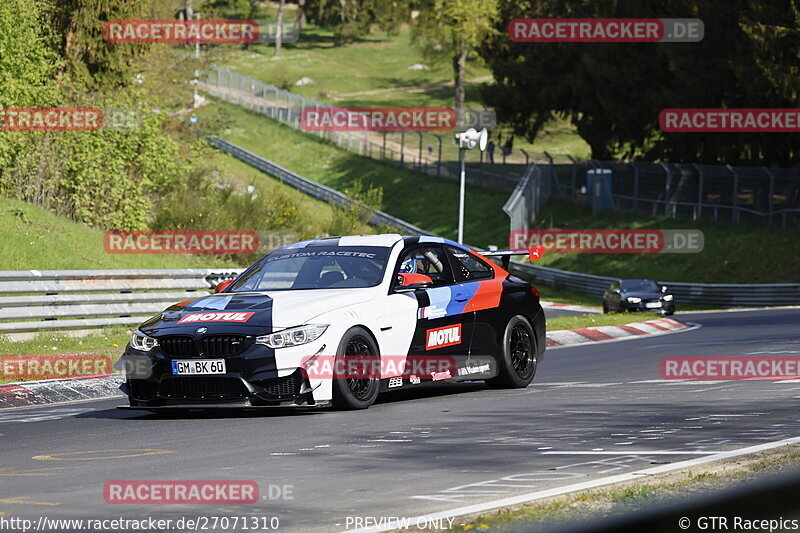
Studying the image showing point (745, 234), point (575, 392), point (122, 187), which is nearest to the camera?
point (575, 392)

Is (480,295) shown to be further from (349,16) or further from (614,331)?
(349,16)

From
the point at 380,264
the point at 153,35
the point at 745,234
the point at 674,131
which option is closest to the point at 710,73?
the point at 674,131

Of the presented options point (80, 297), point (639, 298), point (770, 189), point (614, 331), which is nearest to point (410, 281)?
point (80, 297)

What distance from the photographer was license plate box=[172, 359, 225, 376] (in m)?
10.7

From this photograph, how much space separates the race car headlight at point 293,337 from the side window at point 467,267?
2.46m

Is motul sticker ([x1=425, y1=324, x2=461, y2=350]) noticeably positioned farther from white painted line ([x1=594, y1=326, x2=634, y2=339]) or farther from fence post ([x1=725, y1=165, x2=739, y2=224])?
fence post ([x1=725, y1=165, x2=739, y2=224])

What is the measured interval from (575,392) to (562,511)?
6959 mm

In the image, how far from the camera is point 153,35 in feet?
117

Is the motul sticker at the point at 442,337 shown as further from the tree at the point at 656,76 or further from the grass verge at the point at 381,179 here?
the grass verge at the point at 381,179

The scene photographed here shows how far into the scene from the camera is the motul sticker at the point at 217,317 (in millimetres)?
10930

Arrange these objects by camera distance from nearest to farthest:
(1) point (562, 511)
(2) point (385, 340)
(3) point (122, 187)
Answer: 1. (1) point (562, 511)
2. (2) point (385, 340)
3. (3) point (122, 187)

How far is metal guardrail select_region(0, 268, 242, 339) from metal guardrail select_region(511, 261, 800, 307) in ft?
85.9

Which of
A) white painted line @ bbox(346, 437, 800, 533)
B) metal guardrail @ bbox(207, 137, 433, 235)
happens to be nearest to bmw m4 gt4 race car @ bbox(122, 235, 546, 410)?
white painted line @ bbox(346, 437, 800, 533)

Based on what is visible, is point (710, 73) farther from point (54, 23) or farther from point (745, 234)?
point (54, 23)
